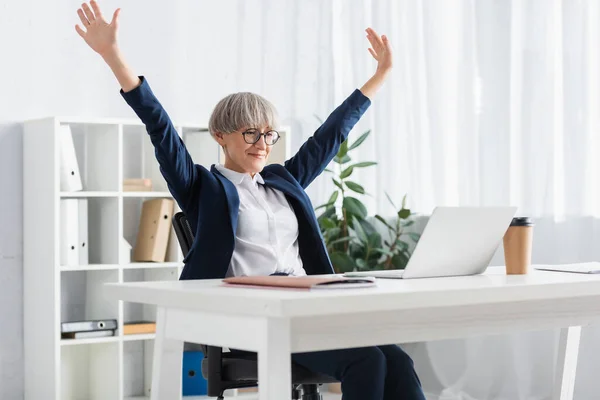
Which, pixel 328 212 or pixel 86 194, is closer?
pixel 86 194

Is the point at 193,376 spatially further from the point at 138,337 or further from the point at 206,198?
the point at 206,198

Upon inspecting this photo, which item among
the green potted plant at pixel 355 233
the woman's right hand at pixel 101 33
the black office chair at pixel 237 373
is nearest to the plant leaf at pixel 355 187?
the green potted plant at pixel 355 233

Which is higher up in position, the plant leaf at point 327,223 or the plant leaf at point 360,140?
the plant leaf at point 360,140

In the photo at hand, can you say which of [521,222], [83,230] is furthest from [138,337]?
[521,222]

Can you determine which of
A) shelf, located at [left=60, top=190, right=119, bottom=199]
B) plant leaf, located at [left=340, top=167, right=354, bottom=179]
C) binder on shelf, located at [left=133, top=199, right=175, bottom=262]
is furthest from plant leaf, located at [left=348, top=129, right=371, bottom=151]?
shelf, located at [left=60, top=190, right=119, bottom=199]

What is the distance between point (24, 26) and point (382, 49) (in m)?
2.20

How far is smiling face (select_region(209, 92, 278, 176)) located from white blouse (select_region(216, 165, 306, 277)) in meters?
0.06

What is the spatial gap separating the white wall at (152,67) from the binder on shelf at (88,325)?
1.08ft

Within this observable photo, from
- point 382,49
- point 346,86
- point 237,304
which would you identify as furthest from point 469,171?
point 237,304

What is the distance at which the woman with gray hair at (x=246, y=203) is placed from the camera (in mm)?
2289

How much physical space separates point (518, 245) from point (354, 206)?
8.37ft

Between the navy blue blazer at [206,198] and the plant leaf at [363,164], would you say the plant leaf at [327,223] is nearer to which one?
the plant leaf at [363,164]

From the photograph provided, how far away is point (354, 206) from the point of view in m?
4.81

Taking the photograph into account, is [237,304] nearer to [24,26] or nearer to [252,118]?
[252,118]
